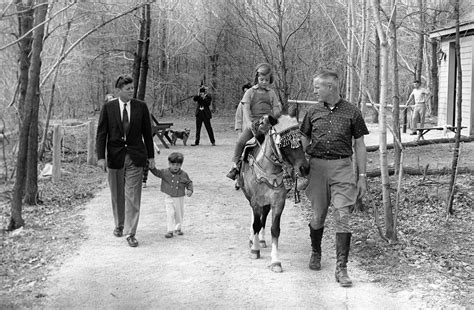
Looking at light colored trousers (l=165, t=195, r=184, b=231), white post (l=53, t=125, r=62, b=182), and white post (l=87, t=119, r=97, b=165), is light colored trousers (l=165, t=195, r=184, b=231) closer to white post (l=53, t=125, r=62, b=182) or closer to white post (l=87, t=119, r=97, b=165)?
white post (l=53, t=125, r=62, b=182)

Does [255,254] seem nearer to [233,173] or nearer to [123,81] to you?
[233,173]

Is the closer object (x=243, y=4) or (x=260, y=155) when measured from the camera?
(x=260, y=155)

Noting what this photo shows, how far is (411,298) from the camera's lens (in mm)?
5781

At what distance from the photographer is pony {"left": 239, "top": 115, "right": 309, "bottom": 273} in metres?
6.31

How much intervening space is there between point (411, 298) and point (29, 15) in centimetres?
862

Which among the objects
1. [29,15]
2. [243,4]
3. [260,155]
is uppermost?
[243,4]

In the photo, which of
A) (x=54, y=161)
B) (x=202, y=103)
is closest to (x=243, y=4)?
(x=202, y=103)

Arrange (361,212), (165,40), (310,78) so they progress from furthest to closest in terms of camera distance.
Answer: (165,40)
(310,78)
(361,212)

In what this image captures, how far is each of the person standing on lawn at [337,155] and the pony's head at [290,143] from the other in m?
0.21

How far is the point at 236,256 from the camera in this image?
7312mm

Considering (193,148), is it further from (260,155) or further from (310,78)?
(260,155)

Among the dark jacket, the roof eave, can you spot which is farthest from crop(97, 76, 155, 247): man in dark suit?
the roof eave

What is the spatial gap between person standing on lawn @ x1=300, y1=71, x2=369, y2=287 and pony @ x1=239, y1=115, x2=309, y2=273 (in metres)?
0.23

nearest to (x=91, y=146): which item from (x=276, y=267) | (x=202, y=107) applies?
(x=202, y=107)
